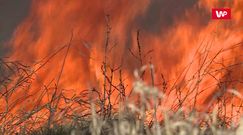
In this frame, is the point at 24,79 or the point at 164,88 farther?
the point at 24,79

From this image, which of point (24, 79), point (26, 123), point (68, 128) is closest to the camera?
point (68, 128)

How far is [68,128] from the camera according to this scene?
4539 millimetres

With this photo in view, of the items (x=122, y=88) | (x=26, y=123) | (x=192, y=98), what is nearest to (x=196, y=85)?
(x=192, y=98)

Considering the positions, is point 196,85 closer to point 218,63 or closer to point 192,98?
point 192,98

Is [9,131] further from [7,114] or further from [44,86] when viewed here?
[44,86]

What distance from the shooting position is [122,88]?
4.66 metres

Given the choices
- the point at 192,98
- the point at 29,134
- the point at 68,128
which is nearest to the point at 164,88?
the point at 192,98

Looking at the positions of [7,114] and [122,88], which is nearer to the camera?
[122,88]

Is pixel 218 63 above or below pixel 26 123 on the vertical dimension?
above

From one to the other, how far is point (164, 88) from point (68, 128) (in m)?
0.77

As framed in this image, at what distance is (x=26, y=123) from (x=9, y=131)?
27 centimetres

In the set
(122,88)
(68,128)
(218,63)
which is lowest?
(68,128)

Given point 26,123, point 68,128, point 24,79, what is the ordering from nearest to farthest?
1. point 68,128
2. point 26,123
3. point 24,79

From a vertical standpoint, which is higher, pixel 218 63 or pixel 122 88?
pixel 218 63
